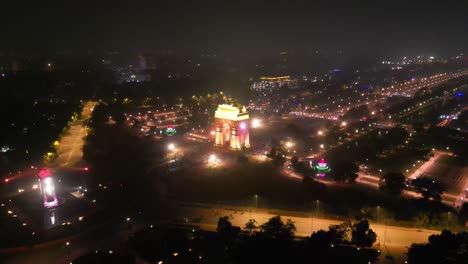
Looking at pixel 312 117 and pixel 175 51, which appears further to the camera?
pixel 175 51

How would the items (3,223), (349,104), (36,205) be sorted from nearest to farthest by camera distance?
(3,223) < (36,205) < (349,104)

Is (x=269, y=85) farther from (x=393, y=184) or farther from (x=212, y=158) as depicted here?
(x=393, y=184)

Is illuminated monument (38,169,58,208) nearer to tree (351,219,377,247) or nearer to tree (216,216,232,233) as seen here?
tree (216,216,232,233)

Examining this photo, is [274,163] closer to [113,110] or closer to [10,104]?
[113,110]

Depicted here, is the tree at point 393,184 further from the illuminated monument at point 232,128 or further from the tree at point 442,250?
the illuminated monument at point 232,128

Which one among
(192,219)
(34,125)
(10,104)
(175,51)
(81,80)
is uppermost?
(175,51)

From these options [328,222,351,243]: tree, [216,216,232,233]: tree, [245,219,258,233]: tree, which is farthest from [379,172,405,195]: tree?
[216,216,232,233]: tree

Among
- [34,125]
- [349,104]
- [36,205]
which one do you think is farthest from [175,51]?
[36,205]
